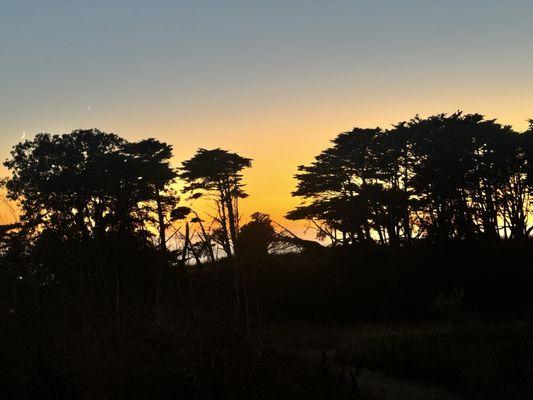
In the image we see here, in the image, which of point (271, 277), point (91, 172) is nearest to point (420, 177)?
point (271, 277)

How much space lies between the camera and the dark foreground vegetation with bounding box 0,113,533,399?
5738mm

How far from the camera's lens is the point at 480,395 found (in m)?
8.65

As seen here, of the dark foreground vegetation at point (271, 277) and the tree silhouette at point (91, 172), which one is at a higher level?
the tree silhouette at point (91, 172)

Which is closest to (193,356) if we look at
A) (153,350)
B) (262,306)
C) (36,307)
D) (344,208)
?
(153,350)

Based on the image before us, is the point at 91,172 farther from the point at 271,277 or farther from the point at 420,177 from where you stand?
the point at 420,177

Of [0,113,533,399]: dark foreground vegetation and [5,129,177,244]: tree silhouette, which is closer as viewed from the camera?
[0,113,533,399]: dark foreground vegetation

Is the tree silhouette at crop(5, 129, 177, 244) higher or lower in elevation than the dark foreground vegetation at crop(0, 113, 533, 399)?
higher

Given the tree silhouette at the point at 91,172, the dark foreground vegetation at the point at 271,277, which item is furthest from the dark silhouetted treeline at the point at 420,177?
the tree silhouette at the point at 91,172

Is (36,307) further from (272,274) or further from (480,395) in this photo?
(272,274)

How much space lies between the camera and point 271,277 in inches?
1037

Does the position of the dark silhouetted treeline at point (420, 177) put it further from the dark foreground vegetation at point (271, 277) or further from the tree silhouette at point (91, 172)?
the tree silhouette at point (91, 172)

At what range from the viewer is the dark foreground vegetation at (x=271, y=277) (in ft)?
18.8

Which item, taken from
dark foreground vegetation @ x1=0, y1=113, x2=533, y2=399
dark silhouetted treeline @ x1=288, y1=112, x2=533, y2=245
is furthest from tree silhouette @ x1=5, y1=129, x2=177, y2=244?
dark silhouetted treeline @ x1=288, y1=112, x2=533, y2=245

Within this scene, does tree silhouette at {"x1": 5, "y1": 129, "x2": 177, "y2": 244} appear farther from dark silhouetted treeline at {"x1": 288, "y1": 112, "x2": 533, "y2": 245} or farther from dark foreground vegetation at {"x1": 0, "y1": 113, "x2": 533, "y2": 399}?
dark silhouetted treeline at {"x1": 288, "y1": 112, "x2": 533, "y2": 245}
